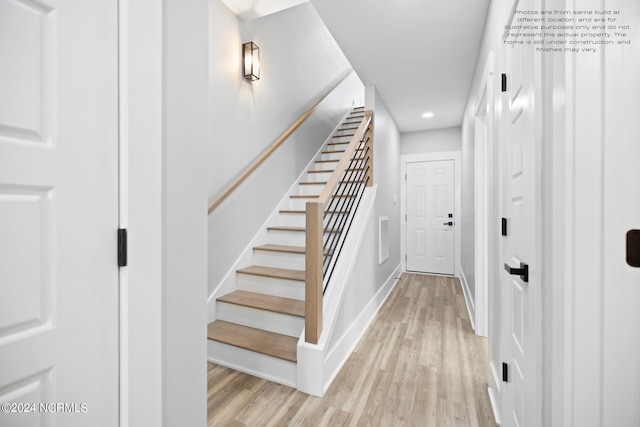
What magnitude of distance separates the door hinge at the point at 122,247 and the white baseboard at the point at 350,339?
1.47 m

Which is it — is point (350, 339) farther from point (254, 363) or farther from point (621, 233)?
point (621, 233)

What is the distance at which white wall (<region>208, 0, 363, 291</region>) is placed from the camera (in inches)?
99.5

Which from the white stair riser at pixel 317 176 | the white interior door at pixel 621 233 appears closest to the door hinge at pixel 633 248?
the white interior door at pixel 621 233

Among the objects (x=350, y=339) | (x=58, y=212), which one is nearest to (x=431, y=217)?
(x=350, y=339)

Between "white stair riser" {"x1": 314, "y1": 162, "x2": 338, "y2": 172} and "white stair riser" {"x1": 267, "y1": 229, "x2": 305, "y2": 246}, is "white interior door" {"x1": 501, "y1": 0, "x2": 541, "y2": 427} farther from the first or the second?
"white stair riser" {"x1": 314, "y1": 162, "x2": 338, "y2": 172}

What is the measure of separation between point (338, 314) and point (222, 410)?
0.91m

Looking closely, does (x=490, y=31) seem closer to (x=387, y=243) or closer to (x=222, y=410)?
(x=387, y=243)

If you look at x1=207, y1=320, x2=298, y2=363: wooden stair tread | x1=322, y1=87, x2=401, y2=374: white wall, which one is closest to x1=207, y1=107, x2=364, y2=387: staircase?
x1=207, y1=320, x2=298, y2=363: wooden stair tread

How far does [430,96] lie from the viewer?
3549 millimetres

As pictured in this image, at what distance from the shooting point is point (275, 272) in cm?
260

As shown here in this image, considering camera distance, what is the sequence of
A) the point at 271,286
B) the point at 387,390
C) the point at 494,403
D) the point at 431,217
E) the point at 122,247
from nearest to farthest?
1. the point at 122,247
2. the point at 494,403
3. the point at 387,390
4. the point at 271,286
5. the point at 431,217

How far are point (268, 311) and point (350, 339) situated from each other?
71cm

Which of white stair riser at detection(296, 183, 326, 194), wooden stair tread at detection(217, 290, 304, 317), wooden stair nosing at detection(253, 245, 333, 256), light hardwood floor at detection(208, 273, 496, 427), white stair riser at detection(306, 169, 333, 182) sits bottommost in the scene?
light hardwood floor at detection(208, 273, 496, 427)

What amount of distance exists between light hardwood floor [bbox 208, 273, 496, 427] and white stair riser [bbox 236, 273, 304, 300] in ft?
2.16
